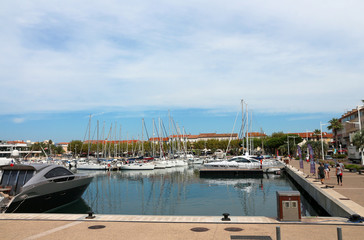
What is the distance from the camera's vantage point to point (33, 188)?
68.2 feet

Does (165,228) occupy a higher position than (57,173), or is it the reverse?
(57,173)

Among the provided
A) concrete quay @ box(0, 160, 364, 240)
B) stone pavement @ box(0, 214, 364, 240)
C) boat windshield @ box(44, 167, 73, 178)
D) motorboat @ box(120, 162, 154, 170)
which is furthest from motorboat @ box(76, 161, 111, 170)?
stone pavement @ box(0, 214, 364, 240)

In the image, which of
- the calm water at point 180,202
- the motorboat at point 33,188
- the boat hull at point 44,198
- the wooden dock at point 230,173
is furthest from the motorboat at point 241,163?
the motorboat at point 33,188

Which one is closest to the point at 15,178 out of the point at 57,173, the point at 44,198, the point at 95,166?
the point at 44,198

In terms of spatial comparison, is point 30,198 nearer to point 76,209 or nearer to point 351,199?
point 76,209

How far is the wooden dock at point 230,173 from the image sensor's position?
53.3 meters

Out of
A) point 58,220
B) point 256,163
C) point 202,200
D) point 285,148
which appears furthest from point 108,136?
point 58,220

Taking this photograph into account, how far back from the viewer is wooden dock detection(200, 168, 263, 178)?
53344 millimetres

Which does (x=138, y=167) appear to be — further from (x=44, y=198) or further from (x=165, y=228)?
(x=165, y=228)

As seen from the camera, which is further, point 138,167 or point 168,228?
point 138,167

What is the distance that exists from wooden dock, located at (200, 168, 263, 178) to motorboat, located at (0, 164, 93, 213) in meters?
32.0

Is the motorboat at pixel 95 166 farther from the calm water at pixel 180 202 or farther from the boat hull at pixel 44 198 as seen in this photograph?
the boat hull at pixel 44 198

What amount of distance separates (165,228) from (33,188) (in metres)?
12.5

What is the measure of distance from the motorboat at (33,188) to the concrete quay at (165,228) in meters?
5.53
